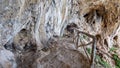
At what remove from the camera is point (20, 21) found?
212 inches

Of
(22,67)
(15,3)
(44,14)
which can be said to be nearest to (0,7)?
(15,3)

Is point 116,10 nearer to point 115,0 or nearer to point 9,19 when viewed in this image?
point 115,0

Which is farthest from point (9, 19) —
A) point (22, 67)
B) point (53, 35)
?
point (53, 35)

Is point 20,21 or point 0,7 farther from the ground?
point 0,7

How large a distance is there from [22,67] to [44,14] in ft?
6.58

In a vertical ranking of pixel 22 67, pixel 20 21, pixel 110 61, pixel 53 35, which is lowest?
pixel 110 61

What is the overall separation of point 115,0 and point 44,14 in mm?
4421

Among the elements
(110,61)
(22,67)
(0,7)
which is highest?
(0,7)

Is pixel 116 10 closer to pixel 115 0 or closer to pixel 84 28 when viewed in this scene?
pixel 115 0

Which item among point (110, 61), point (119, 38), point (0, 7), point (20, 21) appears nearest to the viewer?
point (0, 7)

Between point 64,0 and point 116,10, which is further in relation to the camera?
point 116,10

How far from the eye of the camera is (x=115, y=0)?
9.39 m

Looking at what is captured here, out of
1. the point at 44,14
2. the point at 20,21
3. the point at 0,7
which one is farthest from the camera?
the point at 44,14

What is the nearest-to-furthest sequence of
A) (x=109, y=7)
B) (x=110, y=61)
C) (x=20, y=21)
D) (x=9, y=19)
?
(x=9, y=19) < (x=20, y=21) < (x=110, y=61) < (x=109, y=7)
